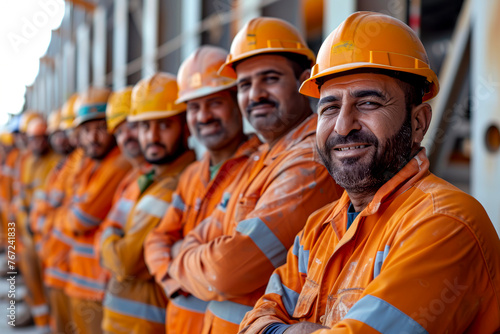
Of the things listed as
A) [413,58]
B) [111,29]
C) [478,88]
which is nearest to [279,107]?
[413,58]

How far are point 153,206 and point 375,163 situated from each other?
6.74 ft

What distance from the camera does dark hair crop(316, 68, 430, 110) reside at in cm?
163

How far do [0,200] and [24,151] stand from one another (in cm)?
255

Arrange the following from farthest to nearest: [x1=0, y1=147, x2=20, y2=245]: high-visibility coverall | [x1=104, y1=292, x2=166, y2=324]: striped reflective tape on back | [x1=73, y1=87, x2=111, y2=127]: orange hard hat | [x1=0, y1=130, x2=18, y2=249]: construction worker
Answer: [x1=0, y1=130, x2=18, y2=249]: construction worker → [x1=0, y1=147, x2=20, y2=245]: high-visibility coverall → [x1=73, y1=87, x2=111, y2=127]: orange hard hat → [x1=104, y1=292, x2=166, y2=324]: striped reflective tape on back

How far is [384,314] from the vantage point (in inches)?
49.7

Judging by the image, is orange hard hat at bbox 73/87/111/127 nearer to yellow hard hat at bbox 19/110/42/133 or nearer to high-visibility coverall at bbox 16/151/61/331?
high-visibility coverall at bbox 16/151/61/331

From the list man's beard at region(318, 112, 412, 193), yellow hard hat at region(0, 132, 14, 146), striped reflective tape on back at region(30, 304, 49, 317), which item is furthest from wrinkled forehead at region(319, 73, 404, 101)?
yellow hard hat at region(0, 132, 14, 146)

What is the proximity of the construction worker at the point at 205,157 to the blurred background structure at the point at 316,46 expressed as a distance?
4.24 feet

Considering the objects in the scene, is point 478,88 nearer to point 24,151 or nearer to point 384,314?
point 384,314

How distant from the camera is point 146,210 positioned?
332 cm

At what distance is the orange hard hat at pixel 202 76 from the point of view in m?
3.08

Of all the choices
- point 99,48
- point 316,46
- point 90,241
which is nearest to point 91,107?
point 90,241

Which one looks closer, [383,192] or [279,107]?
[383,192]

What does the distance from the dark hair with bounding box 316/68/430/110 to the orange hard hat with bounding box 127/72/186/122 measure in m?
2.08
